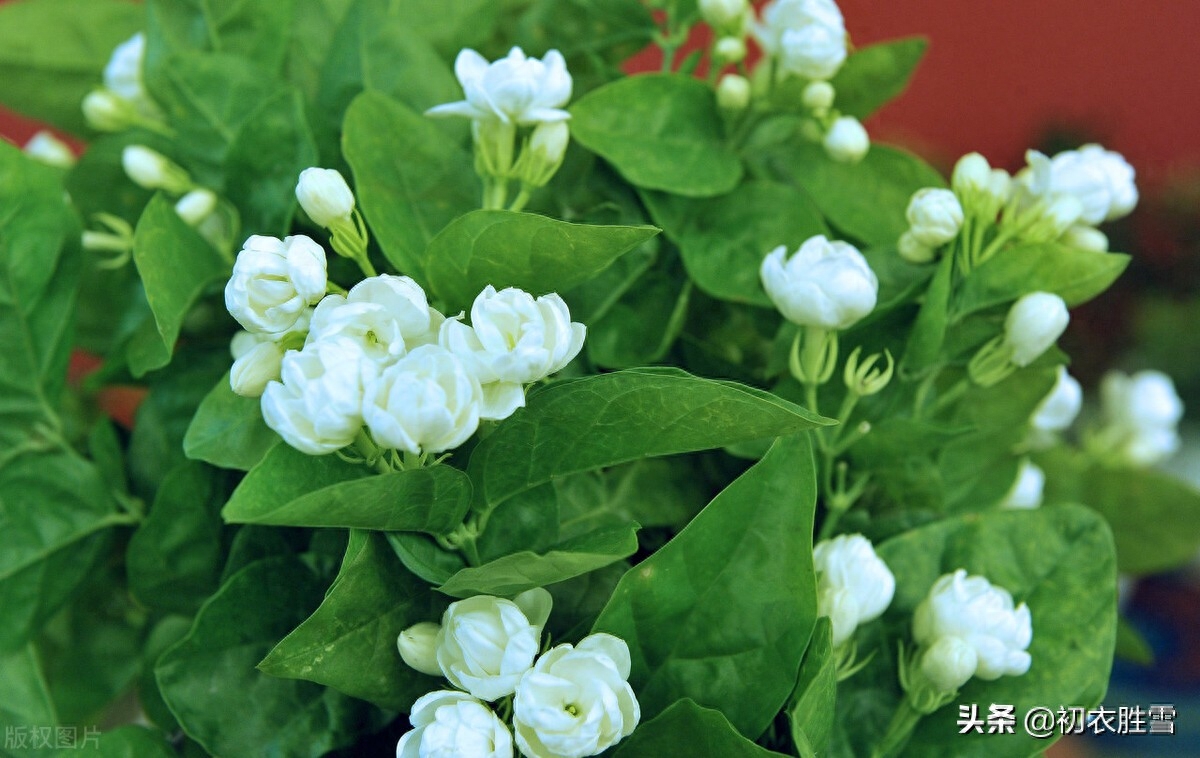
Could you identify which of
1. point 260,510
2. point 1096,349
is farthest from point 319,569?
point 1096,349

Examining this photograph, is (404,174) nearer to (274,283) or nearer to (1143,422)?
(274,283)

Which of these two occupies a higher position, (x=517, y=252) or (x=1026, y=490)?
(x=517, y=252)

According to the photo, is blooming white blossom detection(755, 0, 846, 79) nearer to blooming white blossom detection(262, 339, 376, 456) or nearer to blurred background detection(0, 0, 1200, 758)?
blooming white blossom detection(262, 339, 376, 456)

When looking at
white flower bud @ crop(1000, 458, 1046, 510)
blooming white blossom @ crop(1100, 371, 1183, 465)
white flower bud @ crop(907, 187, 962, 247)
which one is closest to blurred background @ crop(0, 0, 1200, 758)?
blooming white blossom @ crop(1100, 371, 1183, 465)

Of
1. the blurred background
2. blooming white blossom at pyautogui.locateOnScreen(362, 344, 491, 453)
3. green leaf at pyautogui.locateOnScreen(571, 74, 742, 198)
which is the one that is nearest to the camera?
blooming white blossom at pyautogui.locateOnScreen(362, 344, 491, 453)

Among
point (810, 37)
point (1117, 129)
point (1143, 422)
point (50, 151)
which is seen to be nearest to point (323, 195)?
point (810, 37)

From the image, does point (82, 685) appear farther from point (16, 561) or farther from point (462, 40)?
point (462, 40)
